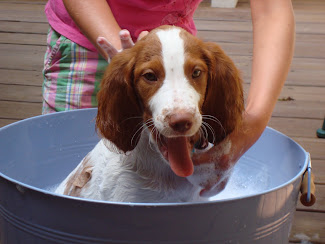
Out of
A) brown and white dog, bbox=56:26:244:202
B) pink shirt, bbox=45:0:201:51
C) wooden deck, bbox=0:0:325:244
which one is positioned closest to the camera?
brown and white dog, bbox=56:26:244:202

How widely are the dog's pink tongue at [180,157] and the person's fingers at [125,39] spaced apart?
30cm

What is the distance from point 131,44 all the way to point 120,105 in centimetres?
18

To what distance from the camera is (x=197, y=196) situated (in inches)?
63.4

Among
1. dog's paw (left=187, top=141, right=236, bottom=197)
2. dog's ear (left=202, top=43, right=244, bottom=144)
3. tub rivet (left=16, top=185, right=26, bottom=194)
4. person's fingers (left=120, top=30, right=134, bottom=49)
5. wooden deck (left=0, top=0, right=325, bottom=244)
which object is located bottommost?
wooden deck (left=0, top=0, right=325, bottom=244)

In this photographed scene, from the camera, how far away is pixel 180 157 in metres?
1.39

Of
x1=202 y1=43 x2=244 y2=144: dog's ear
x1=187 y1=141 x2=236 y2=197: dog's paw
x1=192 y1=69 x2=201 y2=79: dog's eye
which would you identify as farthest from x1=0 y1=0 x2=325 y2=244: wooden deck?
x1=192 y1=69 x2=201 y2=79: dog's eye

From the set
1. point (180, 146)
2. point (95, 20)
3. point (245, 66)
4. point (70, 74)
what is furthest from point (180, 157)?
point (245, 66)

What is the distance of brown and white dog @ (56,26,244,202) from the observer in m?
1.31

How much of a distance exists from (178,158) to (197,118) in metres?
0.17

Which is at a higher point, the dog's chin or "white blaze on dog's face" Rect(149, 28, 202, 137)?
"white blaze on dog's face" Rect(149, 28, 202, 137)

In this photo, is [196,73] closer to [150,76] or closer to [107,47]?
[150,76]

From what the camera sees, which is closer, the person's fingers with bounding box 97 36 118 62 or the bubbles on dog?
the person's fingers with bounding box 97 36 118 62

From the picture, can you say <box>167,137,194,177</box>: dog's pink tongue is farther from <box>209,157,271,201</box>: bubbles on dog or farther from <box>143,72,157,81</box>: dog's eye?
<box>209,157,271,201</box>: bubbles on dog

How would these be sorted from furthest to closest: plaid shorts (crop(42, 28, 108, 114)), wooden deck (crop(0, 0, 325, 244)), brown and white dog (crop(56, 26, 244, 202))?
wooden deck (crop(0, 0, 325, 244))
plaid shorts (crop(42, 28, 108, 114))
brown and white dog (crop(56, 26, 244, 202))
